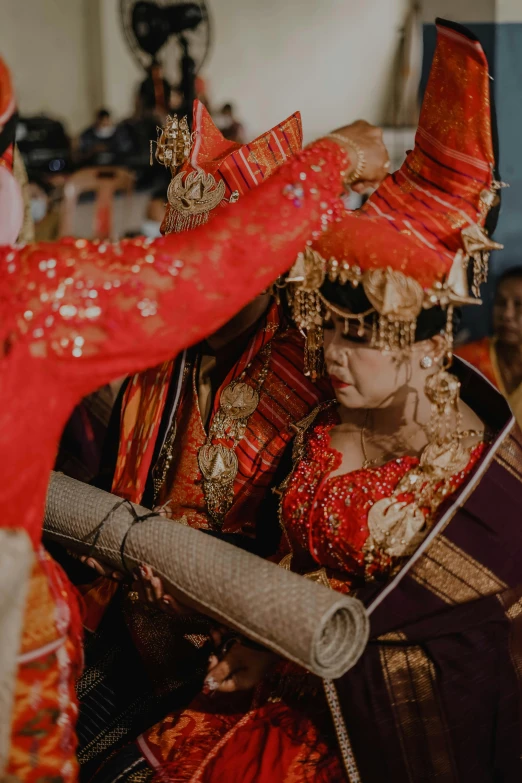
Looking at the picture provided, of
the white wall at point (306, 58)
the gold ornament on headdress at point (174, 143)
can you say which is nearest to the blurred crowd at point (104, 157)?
the white wall at point (306, 58)

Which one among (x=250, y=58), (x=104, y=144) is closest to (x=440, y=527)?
(x=104, y=144)

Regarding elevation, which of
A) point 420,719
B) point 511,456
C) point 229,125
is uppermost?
point 511,456

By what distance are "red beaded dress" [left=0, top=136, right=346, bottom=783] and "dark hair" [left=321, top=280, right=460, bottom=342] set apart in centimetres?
26

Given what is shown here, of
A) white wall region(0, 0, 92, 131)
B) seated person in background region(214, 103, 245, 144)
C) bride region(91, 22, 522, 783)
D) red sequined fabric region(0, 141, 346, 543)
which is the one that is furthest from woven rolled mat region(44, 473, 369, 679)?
white wall region(0, 0, 92, 131)

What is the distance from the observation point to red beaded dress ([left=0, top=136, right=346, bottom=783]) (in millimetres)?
1137

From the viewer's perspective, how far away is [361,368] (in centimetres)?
158

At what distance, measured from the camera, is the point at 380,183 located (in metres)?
1.62

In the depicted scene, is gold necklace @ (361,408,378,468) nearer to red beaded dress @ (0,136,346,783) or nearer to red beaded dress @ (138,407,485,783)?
red beaded dress @ (138,407,485,783)

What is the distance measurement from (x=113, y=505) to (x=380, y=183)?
0.76m

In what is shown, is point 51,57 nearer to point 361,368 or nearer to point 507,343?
point 507,343

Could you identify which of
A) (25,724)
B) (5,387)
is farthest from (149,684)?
(5,387)

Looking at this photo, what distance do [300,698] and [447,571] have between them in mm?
411

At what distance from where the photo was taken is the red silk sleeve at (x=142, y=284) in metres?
1.14

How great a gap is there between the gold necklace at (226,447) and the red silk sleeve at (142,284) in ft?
2.66
